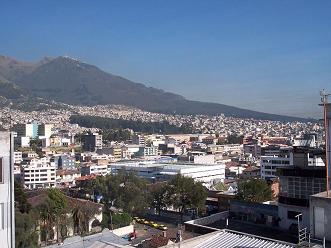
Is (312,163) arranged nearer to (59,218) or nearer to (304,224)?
(304,224)

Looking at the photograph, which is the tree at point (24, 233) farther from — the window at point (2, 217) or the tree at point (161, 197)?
the tree at point (161, 197)

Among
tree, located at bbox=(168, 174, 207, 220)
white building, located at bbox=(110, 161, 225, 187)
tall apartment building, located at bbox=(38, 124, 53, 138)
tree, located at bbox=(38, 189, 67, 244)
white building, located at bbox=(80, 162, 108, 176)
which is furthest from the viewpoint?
tall apartment building, located at bbox=(38, 124, 53, 138)

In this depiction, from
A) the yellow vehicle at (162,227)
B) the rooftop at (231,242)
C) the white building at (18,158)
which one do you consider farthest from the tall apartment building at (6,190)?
the white building at (18,158)

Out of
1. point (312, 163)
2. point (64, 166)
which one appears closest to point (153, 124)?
point (64, 166)

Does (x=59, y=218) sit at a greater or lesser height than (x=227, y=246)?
lesser

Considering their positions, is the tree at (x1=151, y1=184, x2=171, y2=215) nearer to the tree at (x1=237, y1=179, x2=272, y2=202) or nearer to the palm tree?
the tree at (x1=237, y1=179, x2=272, y2=202)

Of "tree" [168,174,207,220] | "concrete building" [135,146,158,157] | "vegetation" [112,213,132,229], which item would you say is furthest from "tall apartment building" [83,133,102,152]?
"vegetation" [112,213,132,229]
